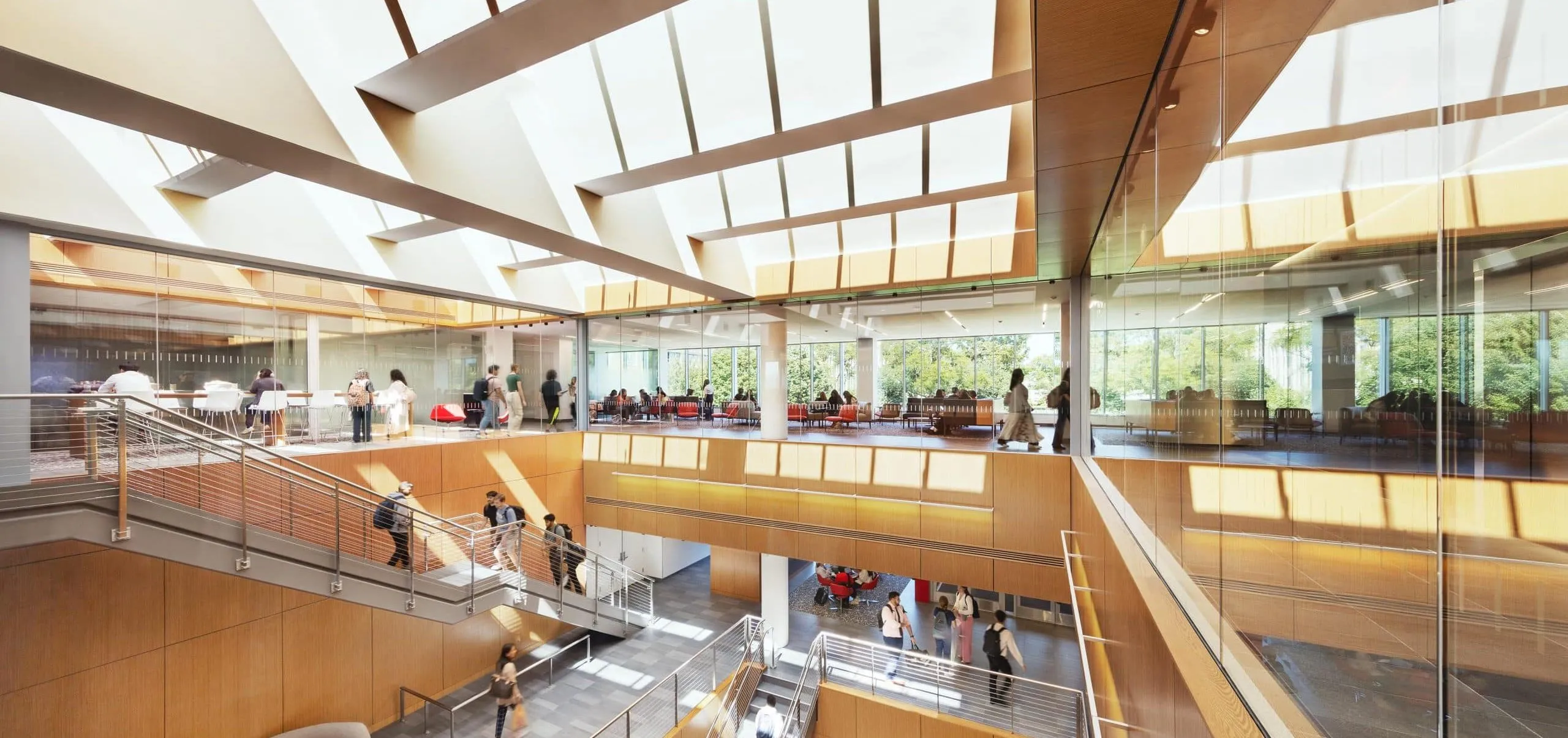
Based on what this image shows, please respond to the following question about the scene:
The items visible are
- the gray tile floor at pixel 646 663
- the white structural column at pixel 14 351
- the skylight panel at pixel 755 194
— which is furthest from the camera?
the gray tile floor at pixel 646 663

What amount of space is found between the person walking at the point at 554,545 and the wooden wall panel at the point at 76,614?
15.7 feet

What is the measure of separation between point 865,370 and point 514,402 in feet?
28.9

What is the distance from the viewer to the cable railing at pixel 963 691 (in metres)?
8.33

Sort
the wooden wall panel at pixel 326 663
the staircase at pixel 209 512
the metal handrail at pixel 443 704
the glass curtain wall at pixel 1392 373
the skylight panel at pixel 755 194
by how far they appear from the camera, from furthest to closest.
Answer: the metal handrail at pixel 443 704
the wooden wall panel at pixel 326 663
the skylight panel at pixel 755 194
the staircase at pixel 209 512
the glass curtain wall at pixel 1392 373

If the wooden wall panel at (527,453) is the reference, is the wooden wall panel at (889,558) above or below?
below

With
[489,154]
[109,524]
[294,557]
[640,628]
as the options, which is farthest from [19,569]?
[640,628]

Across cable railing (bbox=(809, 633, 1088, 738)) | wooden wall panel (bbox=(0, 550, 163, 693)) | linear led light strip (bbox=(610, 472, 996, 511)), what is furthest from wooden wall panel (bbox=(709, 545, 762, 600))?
wooden wall panel (bbox=(0, 550, 163, 693))

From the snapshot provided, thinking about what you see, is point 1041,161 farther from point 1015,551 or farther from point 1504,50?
point 1015,551

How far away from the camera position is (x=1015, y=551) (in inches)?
382

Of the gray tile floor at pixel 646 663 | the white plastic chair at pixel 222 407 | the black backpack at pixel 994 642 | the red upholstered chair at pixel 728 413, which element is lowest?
the gray tile floor at pixel 646 663

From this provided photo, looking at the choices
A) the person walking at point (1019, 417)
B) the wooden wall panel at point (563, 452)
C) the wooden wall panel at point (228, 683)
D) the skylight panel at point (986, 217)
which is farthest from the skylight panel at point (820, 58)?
the wooden wall panel at point (563, 452)

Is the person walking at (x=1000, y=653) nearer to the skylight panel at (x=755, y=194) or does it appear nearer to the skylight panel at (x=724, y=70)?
the skylight panel at (x=755, y=194)

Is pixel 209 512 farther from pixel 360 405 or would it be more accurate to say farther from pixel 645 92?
pixel 645 92

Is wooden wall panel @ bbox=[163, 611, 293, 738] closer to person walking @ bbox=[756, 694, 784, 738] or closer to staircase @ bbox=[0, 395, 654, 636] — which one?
staircase @ bbox=[0, 395, 654, 636]
